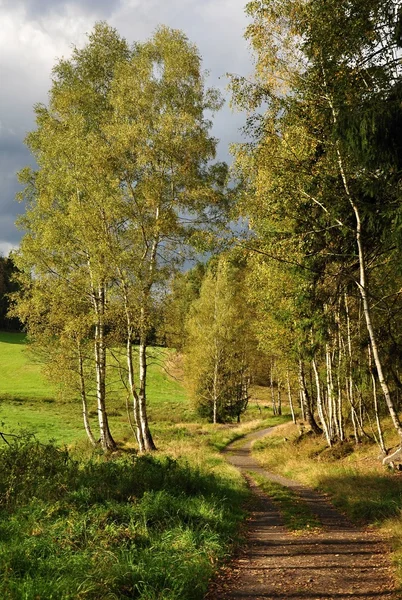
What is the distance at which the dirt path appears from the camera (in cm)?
657

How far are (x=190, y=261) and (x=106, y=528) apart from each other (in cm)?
1476

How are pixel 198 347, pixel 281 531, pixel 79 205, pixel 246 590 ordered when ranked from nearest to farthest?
1. pixel 246 590
2. pixel 281 531
3. pixel 79 205
4. pixel 198 347

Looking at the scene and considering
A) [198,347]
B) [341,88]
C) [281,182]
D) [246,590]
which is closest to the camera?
[246,590]

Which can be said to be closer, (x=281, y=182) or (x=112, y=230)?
(x=281, y=182)

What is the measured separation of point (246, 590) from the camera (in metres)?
6.73

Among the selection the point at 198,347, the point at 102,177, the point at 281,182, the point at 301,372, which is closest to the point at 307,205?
the point at 281,182

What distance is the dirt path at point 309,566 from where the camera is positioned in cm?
657

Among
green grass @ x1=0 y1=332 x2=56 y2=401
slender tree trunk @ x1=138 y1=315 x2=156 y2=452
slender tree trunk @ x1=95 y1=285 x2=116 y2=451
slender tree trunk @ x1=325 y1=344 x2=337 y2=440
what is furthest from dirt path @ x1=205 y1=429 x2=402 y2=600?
green grass @ x1=0 y1=332 x2=56 y2=401

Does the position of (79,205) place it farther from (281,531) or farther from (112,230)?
(281,531)

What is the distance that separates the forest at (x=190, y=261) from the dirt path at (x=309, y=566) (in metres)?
0.44

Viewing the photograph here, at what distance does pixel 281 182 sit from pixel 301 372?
15755mm

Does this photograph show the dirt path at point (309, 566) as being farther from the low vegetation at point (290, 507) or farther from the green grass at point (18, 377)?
the green grass at point (18, 377)

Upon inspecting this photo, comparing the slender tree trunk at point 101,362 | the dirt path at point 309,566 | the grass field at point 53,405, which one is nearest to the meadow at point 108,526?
the dirt path at point 309,566

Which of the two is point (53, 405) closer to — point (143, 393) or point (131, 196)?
point (143, 393)
